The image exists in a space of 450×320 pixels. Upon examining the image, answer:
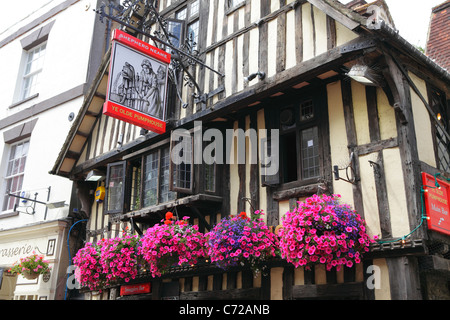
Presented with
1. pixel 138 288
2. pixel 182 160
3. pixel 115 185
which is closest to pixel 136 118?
pixel 182 160

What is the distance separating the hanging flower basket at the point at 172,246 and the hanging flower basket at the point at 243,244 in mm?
606

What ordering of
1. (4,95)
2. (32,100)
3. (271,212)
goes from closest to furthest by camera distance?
(271,212) → (32,100) → (4,95)

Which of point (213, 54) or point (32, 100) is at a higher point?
point (32, 100)

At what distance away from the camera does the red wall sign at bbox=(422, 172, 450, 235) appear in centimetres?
581

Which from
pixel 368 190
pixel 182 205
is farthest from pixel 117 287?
pixel 368 190

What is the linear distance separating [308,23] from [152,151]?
3857mm

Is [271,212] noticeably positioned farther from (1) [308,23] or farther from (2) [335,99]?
(1) [308,23]

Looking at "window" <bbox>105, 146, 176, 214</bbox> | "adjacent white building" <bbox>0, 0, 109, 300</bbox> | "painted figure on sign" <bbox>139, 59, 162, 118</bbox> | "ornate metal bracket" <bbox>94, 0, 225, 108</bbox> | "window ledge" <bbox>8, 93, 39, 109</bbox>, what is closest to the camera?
"painted figure on sign" <bbox>139, 59, 162, 118</bbox>

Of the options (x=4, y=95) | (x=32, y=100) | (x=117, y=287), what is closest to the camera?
(x=117, y=287)

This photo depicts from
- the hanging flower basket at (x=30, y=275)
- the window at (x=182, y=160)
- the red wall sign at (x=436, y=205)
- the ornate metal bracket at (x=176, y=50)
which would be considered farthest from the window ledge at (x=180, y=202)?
the hanging flower basket at (x=30, y=275)

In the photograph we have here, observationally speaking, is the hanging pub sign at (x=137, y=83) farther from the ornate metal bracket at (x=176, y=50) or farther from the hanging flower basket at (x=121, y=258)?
the hanging flower basket at (x=121, y=258)

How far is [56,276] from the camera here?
11.0m

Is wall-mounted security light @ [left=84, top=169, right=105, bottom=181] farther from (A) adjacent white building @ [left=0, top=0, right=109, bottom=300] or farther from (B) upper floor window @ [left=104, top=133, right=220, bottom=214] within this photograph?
(A) adjacent white building @ [left=0, top=0, right=109, bottom=300]

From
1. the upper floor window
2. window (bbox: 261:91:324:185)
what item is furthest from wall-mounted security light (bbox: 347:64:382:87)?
the upper floor window
